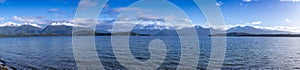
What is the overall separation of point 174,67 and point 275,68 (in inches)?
496

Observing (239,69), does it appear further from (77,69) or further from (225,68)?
(77,69)

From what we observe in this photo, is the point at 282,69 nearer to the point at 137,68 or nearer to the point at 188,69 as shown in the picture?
the point at 188,69

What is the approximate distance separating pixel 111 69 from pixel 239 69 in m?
14.9

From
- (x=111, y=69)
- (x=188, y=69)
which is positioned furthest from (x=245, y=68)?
(x=111, y=69)

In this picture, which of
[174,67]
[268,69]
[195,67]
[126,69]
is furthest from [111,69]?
[268,69]

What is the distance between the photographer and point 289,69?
35.4 metres

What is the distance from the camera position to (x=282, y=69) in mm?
35312

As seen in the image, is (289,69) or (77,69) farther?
(289,69)

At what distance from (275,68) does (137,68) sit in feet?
55.9

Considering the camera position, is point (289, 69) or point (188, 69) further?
point (289, 69)

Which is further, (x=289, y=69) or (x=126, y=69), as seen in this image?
Result: (x=289, y=69)

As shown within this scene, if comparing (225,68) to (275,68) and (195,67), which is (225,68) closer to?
(195,67)

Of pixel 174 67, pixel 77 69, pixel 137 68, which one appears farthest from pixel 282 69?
pixel 77 69

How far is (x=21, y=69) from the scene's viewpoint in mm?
34562
